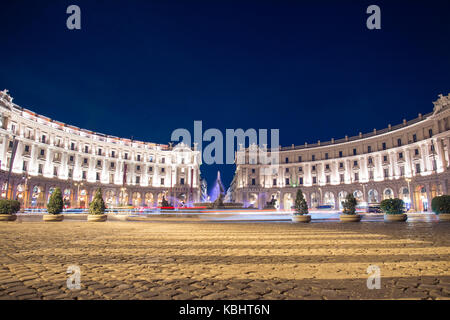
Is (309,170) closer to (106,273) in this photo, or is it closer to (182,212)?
(182,212)

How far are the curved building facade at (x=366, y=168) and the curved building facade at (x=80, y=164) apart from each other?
63.8ft

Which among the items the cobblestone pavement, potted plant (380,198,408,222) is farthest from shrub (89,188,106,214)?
potted plant (380,198,408,222)

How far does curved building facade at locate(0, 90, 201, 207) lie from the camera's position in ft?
142

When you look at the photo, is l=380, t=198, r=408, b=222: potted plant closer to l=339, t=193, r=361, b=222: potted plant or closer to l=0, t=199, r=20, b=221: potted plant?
l=339, t=193, r=361, b=222: potted plant

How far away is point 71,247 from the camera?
24.6 feet

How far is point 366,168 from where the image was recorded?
58688mm

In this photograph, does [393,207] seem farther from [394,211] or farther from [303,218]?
[303,218]

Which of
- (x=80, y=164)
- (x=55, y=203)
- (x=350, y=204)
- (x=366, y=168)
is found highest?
(x=80, y=164)

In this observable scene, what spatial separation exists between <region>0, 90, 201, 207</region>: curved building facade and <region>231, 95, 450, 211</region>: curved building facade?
1946 centimetres

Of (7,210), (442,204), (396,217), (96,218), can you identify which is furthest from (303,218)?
(7,210)

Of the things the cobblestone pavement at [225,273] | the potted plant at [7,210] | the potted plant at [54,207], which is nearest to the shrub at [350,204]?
the cobblestone pavement at [225,273]

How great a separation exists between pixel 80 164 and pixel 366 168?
6459 cm
